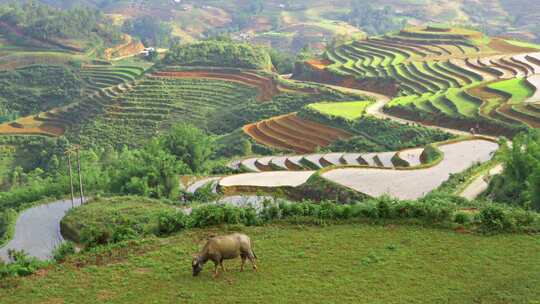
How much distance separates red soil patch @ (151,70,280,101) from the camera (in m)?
68.1

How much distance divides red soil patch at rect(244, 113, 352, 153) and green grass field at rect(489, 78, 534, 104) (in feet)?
39.4

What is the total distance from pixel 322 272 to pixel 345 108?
4084cm

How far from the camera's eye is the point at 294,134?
47.7m

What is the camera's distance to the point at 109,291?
11.4 meters

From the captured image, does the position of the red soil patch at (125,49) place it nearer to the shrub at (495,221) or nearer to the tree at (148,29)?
the tree at (148,29)

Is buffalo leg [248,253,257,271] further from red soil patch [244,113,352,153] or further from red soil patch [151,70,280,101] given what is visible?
red soil patch [151,70,280,101]

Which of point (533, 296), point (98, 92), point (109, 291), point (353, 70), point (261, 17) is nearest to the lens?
point (533, 296)

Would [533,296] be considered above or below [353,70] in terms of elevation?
above

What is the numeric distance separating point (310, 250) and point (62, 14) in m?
96.5

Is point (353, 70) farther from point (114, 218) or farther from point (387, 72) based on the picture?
point (114, 218)

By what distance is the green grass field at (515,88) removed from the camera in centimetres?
4333

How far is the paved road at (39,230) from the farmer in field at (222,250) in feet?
39.1

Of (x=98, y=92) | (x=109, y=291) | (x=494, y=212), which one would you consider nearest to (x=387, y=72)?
(x=98, y=92)

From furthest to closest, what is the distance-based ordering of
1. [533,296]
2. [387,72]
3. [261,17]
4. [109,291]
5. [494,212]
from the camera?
[261,17] < [387,72] < [494,212] < [109,291] < [533,296]
